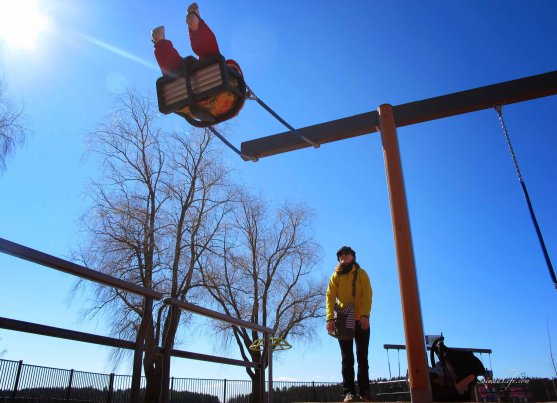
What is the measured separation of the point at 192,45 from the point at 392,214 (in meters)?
1.85

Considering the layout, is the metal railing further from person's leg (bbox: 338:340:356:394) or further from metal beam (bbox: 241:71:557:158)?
metal beam (bbox: 241:71:557:158)

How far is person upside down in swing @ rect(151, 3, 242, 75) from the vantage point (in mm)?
2598

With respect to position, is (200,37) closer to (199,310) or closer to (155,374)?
(199,310)

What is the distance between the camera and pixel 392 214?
320 cm

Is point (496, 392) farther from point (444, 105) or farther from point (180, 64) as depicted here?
point (180, 64)

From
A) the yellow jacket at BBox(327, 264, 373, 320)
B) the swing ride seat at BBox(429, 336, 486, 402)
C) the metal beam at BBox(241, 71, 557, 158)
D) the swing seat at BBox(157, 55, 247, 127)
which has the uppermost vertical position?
the metal beam at BBox(241, 71, 557, 158)

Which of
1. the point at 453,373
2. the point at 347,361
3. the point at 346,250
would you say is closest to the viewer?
the point at 453,373

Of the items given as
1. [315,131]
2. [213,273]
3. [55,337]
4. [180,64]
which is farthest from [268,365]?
[213,273]

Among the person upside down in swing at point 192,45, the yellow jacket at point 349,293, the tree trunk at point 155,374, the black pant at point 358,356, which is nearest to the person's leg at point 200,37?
the person upside down in swing at point 192,45

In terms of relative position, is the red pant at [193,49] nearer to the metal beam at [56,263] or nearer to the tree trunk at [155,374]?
the metal beam at [56,263]

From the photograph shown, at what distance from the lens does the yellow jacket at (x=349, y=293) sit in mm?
4336

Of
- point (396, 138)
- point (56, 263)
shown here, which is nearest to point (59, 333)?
point (56, 263)

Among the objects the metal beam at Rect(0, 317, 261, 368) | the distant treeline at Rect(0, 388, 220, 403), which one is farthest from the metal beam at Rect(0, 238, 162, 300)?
the distant treeline at Rect(0, 388, 220, 403)

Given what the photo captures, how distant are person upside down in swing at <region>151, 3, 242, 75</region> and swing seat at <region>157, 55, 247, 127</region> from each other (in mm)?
61
